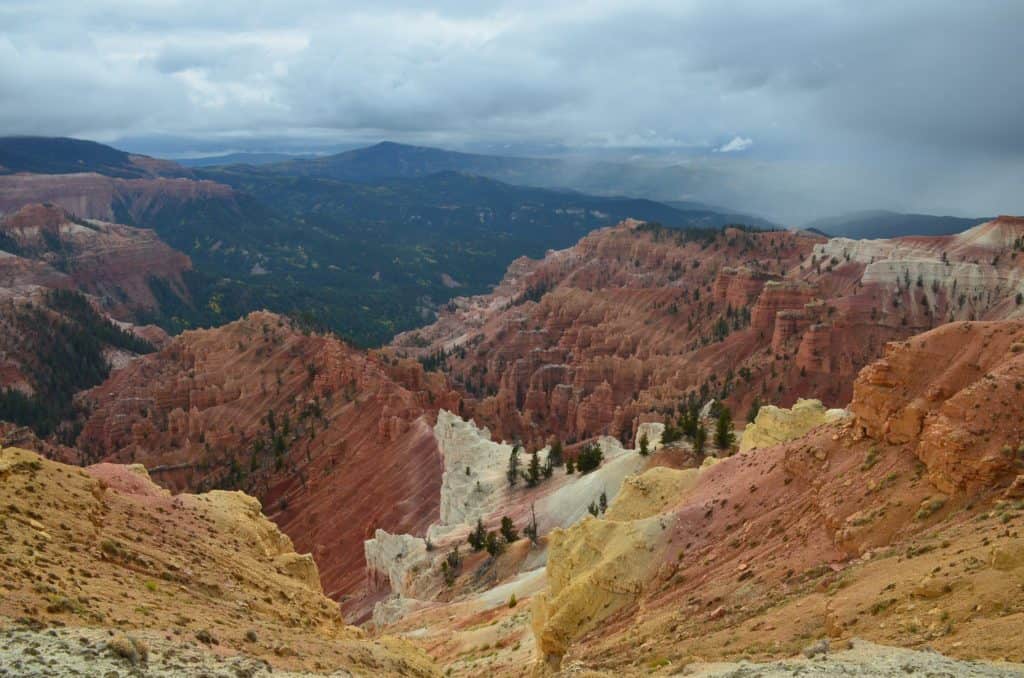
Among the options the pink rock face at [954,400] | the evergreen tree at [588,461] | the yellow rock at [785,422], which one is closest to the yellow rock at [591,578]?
the pink rock face at [954,400]

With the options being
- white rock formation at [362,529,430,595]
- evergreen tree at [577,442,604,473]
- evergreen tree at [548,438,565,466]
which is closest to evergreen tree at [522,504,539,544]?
evergreen tree at [577,442,604,473]

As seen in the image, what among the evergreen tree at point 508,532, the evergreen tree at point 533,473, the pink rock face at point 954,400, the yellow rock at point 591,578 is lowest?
the evergreen tree at point 508,532

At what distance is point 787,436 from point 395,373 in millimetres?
52327

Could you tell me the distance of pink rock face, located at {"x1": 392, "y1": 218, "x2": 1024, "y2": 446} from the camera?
267ft

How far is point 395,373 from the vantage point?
81125 millimetres

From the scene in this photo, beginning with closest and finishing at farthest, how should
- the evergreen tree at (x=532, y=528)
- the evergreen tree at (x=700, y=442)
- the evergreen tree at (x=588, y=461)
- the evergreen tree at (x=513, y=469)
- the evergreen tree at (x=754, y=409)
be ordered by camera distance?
the evergreen tree at (x=700, y=442), the evergreen tree at (x=532, y=528), the evergreen tree at (x=588, y=461), the evergreen tree at (x=513, y=469), the evergreen tree at (x=754, y=409)

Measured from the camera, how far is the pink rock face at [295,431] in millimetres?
60719

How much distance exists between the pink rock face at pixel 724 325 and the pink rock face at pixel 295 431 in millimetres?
14743

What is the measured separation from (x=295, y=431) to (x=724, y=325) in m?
58.2

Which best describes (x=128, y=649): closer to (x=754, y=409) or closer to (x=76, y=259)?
(x=754, y=409)

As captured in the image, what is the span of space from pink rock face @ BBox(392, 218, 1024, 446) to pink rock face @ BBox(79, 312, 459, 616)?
14.7 meters

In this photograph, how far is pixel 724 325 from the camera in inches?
4063

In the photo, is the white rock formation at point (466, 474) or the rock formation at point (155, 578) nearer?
the rock formation at point (155, 578)

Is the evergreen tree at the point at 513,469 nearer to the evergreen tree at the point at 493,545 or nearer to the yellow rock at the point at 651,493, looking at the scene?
the evergreen tree at the point at 493,545
